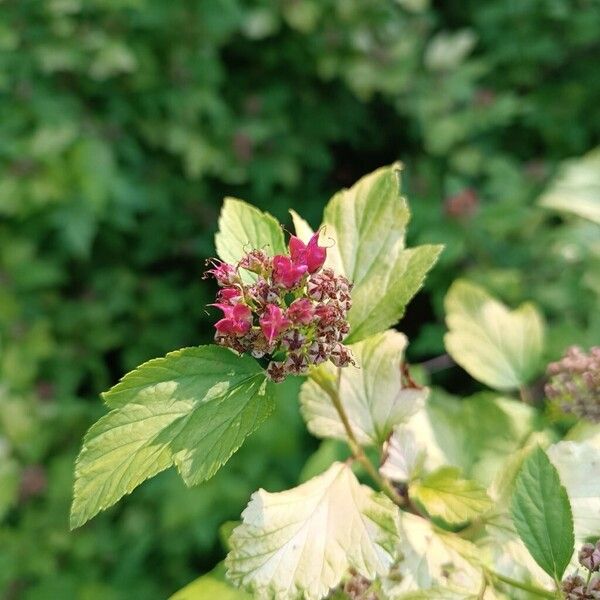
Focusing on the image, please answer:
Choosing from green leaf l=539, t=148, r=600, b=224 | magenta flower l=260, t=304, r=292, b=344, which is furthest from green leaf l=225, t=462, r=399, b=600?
green leaf l=539, t=148, r=600, b=224

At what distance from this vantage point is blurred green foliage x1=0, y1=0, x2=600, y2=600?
6.50 ft

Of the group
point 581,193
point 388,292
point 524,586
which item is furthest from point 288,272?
point 581,193

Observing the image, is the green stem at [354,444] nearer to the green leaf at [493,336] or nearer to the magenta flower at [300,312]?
the magenta flower at [300,312]

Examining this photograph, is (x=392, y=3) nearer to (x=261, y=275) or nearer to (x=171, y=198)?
(x=171, y=198)

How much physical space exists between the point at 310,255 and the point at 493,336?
1.98ft

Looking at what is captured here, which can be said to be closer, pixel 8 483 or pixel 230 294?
pixel 230 294

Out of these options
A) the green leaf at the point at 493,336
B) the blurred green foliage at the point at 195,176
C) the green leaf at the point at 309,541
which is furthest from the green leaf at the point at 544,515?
the blurred green foliage at the point at 195,176

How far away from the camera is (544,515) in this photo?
663mm

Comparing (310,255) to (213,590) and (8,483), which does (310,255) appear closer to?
(213,590)

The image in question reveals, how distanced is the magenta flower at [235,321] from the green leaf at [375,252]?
139 mm

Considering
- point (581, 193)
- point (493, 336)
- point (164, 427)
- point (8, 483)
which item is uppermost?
point (164, 427)

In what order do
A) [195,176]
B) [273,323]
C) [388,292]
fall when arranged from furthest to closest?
[195,176], [388,292], [273,323]

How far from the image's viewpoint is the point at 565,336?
141cm

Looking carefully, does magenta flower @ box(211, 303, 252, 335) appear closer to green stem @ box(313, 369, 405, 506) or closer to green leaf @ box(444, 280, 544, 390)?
green stem @ box(313, 369, 405, 506)
